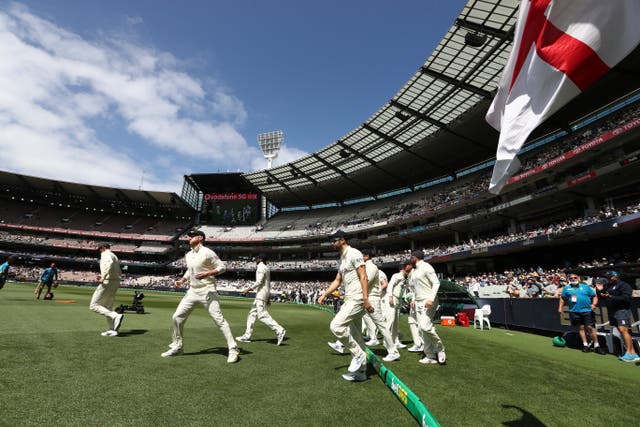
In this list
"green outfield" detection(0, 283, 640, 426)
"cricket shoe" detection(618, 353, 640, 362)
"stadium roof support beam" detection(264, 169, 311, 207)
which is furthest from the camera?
"stadium roof support beam" detection(264, 169, 311, 207)

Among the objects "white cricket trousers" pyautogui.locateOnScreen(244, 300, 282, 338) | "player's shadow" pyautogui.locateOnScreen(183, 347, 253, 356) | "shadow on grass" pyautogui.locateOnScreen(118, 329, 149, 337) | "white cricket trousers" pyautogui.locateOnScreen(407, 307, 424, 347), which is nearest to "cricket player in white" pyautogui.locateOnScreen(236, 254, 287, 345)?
"white cricket trousers" pyautogui.locateOnScreen(244, 300, 282, 338)

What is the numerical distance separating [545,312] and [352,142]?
32182 millimetres

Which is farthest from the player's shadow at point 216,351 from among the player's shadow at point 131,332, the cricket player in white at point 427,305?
the cricket player in white at point 427,305

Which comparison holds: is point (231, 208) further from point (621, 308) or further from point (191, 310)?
point (621, 308)

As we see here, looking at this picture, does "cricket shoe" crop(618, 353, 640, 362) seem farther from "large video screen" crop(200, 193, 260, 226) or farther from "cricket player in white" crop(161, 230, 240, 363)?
"large video screen" crop(200, 193, 260, 226)

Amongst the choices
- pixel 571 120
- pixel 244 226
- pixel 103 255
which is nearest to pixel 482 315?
pixel 103 255

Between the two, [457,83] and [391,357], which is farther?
[457,83]

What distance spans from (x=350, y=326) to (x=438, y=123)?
108ft

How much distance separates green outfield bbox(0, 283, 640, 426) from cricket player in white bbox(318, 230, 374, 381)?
0.89 feet

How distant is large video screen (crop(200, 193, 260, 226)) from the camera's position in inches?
2598

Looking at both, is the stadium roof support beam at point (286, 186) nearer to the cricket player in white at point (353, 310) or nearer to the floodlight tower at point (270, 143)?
the floodlight tower at point (270, 143)

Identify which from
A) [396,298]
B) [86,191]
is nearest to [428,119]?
[396,298]

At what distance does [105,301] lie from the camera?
288 inches

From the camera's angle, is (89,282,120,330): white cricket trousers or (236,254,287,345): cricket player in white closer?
(89,282,120,330): white cricket trousers
